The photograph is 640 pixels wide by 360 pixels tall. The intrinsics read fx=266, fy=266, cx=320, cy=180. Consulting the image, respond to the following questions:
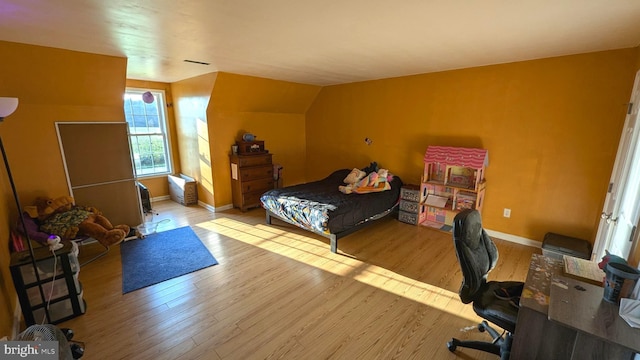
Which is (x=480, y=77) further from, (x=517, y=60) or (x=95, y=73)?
(x=95, y=73)

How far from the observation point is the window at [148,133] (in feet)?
16.7

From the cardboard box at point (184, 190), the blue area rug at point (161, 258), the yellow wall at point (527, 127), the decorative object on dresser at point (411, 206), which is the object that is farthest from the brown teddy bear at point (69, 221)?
the yellow wall at point (527, 127)

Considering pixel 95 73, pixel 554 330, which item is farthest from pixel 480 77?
pixel 95 73

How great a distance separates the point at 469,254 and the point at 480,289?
321mm

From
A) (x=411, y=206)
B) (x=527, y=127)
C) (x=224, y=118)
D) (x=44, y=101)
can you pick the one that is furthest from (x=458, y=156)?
(x=44, y=101)

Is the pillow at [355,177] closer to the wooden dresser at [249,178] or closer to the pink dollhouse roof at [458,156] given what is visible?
the pink dollhouse roof at [458,156]

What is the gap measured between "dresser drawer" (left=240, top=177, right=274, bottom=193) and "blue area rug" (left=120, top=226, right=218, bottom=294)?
1233mm

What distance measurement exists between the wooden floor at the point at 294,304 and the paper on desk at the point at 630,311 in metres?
0.92

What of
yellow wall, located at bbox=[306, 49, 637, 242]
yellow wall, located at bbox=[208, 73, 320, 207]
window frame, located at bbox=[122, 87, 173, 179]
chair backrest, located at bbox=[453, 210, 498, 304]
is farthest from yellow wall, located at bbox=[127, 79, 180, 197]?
chair backrest, located at bbox=[453, 210, 498, 304]

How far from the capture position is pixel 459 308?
7.63ft

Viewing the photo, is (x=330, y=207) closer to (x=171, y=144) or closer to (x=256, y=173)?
(x=256, y=173)

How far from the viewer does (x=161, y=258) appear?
10.4 ft

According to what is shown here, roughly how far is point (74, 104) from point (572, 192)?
19.8ft

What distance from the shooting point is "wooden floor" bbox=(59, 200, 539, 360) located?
1941 mm
